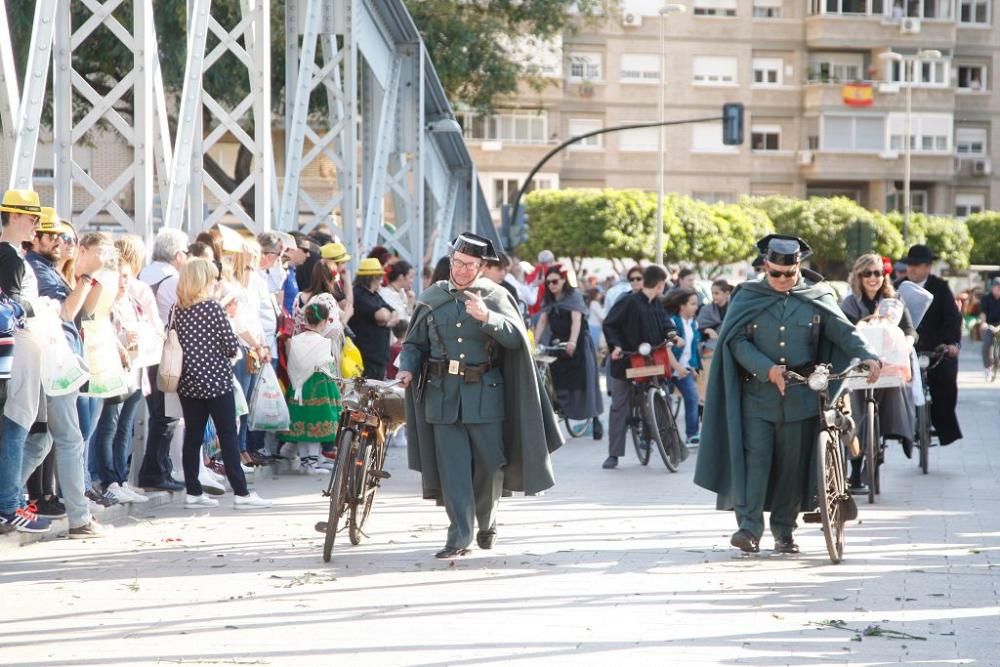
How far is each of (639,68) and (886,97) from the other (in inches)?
410

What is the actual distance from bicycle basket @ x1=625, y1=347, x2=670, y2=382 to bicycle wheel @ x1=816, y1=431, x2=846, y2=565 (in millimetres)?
5654

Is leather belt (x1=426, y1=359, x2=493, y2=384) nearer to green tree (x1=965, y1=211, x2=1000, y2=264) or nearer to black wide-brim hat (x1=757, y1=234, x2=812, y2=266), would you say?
black wide-brim hat (x1=757, y1=234, x2=812, y2=266)

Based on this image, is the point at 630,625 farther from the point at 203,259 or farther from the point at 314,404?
the point at 314,404

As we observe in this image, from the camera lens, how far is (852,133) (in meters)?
72.2

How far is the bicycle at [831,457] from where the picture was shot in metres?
9.45

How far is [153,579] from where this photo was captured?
29.0 feet

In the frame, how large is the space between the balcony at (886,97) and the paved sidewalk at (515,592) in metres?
60.5

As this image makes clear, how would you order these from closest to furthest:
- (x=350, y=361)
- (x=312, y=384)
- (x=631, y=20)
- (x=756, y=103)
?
(x=312, y=384) → (x=350, y=361) → (x=631, y=20) → (x=756, y=103)

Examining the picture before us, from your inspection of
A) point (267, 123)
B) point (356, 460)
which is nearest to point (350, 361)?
point (267, 123)

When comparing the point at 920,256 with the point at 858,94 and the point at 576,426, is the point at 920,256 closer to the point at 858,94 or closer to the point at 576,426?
the point at 576,426

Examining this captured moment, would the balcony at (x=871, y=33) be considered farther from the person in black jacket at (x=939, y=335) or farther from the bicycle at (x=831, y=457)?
the bicycle at (x=831, y=457)

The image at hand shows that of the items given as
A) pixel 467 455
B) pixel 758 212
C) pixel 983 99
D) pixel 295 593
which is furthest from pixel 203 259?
pixel 983 99

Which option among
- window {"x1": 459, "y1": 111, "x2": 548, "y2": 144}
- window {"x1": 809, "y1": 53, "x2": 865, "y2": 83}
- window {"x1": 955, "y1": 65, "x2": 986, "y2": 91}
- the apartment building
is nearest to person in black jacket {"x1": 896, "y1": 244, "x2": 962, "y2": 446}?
the apartment building

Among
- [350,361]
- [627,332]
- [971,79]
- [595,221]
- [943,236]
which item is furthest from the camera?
[971,79]
